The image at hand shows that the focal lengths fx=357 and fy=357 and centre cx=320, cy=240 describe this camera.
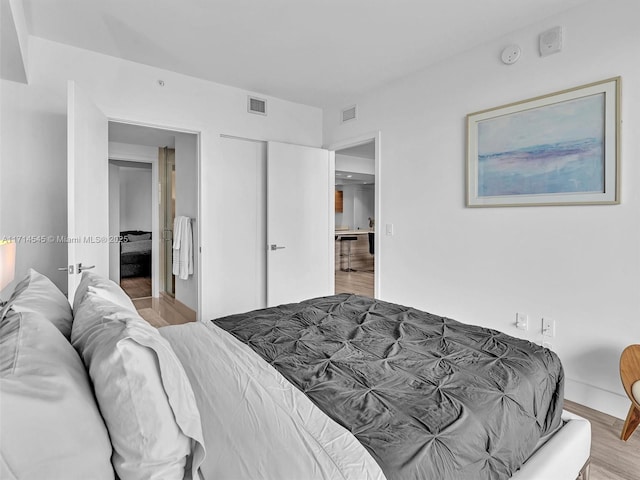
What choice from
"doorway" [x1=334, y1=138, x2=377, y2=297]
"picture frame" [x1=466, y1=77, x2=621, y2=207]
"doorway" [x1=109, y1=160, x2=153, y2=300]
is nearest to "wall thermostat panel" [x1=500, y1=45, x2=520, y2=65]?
"picture frame" [x1=466, y1=77, x2=621, y2=207]

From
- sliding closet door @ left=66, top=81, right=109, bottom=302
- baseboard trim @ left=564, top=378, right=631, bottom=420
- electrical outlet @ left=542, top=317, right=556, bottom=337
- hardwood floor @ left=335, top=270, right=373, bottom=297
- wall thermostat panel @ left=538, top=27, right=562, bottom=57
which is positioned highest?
wall thermostat panel @ left=538, top=27, right=562, bottom=57

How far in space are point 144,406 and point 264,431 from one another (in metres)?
0.35

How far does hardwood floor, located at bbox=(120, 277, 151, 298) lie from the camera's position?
5.69m

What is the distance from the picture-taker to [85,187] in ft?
8.02

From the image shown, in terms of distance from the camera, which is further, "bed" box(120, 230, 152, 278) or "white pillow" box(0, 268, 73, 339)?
"bed" box(120, 230, 152, 278)

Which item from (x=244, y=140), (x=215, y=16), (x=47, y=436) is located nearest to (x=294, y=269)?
(x=244, y=140)

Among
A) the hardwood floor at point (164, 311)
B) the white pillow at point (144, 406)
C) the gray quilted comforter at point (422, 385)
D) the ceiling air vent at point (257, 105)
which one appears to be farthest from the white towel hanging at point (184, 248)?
the white pillow at point (144, 406)

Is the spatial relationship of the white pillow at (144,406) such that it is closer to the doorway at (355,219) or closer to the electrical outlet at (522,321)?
the electrical outlet at (522,321)

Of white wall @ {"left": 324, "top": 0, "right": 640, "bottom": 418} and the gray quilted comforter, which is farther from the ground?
white wall @ {"left": 324, "top": 0, "right": 640, "bottom": 418}

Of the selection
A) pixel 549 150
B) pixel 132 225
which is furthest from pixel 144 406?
pixel 132 225

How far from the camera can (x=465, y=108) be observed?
9.87ft

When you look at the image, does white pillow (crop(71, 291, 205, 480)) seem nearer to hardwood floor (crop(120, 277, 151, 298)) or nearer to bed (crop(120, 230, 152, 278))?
hardwood floor (crop(120, 277, 151, 298))

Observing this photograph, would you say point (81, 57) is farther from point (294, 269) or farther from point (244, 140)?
point (294, 269)

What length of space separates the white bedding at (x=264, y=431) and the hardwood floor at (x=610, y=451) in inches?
61.7
